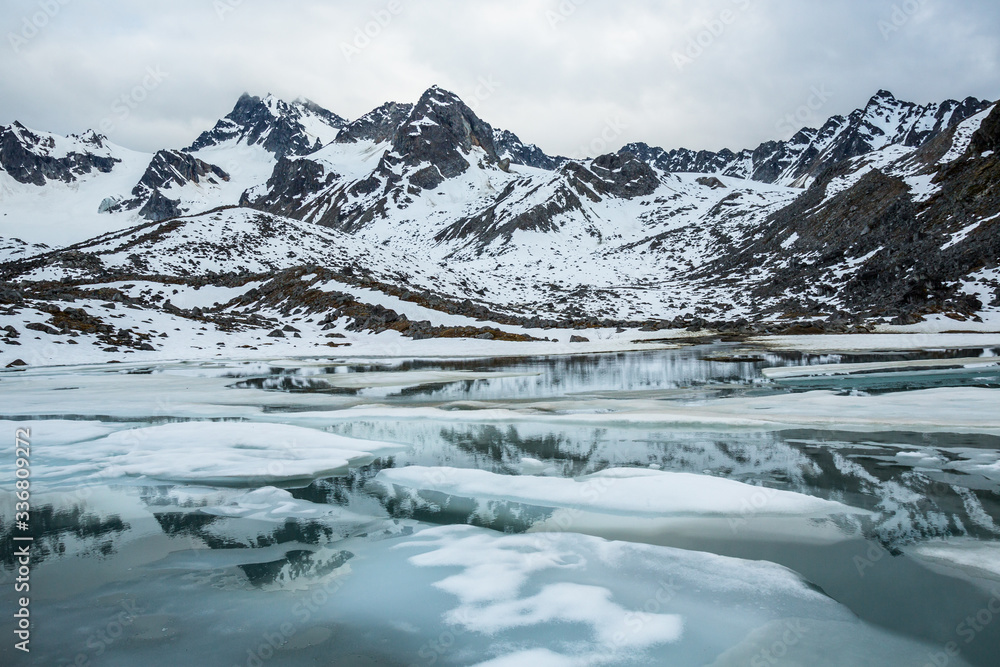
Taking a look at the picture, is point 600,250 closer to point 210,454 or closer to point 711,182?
point 711,182

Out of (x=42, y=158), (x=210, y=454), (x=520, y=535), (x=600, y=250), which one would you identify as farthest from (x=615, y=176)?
(x=42, y=158)

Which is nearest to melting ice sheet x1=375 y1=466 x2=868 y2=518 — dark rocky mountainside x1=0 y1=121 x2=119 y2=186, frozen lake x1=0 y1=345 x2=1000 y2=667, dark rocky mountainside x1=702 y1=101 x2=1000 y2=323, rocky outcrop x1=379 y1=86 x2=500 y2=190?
frozen lake x1=0 y1=345 x2=1000 y2=667

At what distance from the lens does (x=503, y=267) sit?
102 metres

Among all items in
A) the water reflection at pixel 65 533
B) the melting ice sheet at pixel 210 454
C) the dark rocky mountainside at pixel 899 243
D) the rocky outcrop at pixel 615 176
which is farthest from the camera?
the rocky outcrop at pixel 615 176

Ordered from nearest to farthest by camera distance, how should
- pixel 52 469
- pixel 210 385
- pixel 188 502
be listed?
pixel 188 502 → pixel 52 469 → pixel 210 385

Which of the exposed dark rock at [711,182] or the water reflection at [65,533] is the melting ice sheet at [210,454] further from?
the exposed dark rock at [711,182]

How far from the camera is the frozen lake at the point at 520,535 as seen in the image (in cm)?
388

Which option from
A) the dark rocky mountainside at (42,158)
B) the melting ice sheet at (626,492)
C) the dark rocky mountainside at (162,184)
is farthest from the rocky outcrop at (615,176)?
the dark rocky mountainside at (42,158)

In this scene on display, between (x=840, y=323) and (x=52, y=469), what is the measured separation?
142 feet

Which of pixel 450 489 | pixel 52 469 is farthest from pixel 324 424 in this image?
pixel 450 489

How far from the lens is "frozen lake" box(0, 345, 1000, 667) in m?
3.88

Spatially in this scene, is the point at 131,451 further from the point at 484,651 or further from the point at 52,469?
the point at 484,651

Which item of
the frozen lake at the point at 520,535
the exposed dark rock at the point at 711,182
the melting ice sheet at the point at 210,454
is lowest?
the frozen lake at the point at 520,535

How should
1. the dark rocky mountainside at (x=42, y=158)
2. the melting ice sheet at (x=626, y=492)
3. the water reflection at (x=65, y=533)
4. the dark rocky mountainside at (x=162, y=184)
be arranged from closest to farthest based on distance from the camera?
the water reflection at (x=65, y=533) → the melting ice sheet at (x=626, y=492) → the dark rocky mountainside at (x=162, y=184) → the dark rocky mountainside at (x=42, y=158)
